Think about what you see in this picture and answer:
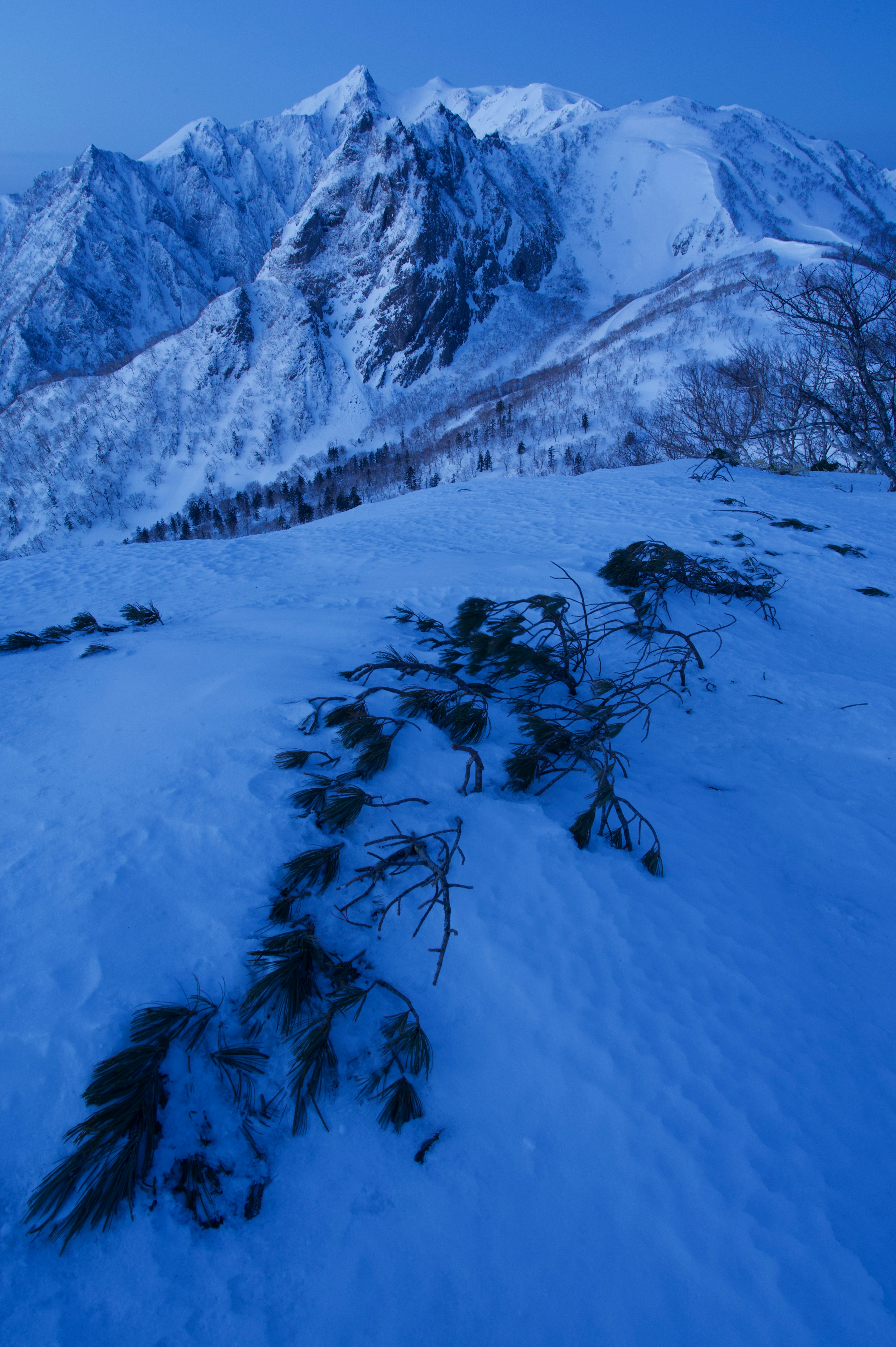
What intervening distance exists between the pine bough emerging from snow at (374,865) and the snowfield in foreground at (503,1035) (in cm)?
5

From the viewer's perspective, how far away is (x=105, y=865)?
1853 mm

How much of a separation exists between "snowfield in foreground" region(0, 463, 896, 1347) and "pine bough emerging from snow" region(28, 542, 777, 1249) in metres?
0.05

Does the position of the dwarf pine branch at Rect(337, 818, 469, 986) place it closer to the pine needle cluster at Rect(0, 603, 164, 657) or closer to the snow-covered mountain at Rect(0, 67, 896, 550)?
the pine needle cluster at Rect(0, 603, 164, 657)

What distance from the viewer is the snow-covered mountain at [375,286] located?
100938 mm

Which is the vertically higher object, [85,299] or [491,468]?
[85,299]

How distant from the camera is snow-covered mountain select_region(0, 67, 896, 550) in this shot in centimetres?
10094

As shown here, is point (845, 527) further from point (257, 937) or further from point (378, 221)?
point (378, 221)

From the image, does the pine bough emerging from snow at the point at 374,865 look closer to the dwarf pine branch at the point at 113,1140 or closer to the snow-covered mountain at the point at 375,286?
the dwarf pine branch at the point at 113,1140

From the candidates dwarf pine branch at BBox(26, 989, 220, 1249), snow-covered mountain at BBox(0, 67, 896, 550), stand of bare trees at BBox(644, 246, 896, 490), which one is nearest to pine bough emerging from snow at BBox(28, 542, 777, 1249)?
dwarf pine branch at BBox(26, 989, 220, 1249)

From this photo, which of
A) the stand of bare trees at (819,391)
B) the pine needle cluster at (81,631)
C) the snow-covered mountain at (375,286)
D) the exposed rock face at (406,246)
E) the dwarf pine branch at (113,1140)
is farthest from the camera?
the exposed rock face at (406,246)

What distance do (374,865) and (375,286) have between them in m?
143

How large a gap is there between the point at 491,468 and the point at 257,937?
63.6 meters

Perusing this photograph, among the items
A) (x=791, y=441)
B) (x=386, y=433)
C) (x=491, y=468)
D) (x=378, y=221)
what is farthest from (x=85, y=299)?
(x=791, y=441)

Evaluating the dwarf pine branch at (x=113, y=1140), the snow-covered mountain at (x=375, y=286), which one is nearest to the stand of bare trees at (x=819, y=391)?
the dwarf pine branch at (x=113, y=1140)
